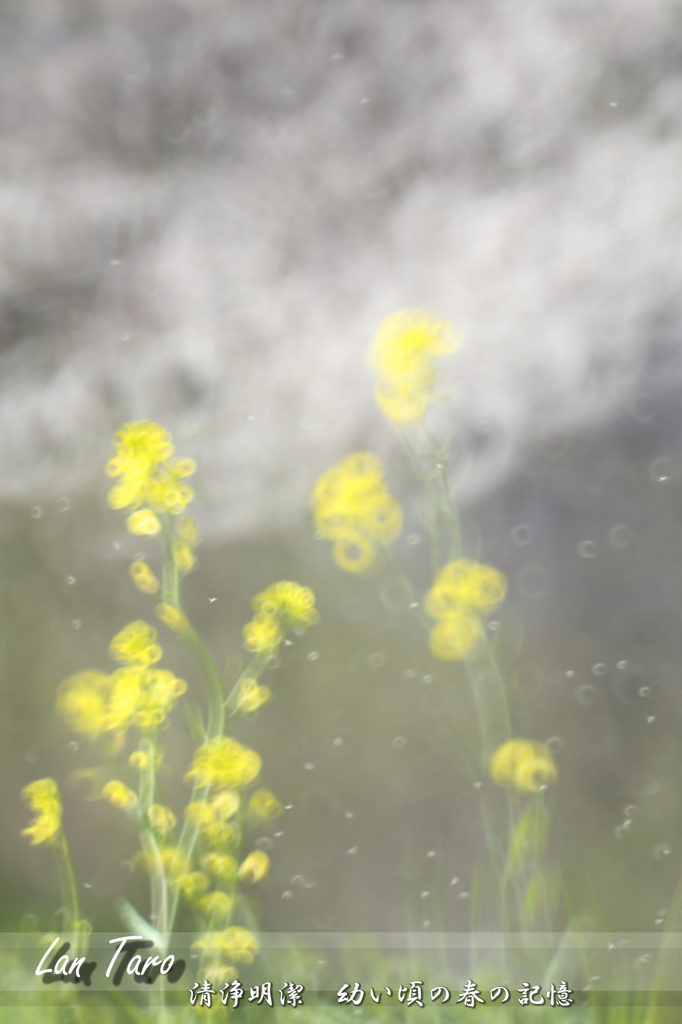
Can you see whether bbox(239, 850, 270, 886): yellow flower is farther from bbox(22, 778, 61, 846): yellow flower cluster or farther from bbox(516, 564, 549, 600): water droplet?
bbox(516, 564, 549, 600): water droplet

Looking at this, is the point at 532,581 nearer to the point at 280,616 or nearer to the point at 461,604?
the point at 461,604

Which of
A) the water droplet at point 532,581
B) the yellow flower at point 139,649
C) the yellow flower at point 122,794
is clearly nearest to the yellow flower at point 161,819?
the yellow flower at point 122,794

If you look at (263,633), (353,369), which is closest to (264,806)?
(263,633)

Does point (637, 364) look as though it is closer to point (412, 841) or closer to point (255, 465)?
point (255, 465)

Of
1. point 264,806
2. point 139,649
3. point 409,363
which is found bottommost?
point 264,806

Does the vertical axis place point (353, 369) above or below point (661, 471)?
above
